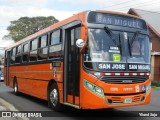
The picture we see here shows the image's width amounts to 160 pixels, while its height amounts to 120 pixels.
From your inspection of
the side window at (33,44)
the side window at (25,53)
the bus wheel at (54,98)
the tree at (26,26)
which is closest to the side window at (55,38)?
the bus wheel at (54,98)

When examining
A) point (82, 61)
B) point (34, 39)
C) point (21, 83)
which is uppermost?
point (34, 39)

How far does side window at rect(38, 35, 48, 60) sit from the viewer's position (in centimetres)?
1224

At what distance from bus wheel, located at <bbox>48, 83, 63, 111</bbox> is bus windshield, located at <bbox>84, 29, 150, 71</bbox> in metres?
2.51

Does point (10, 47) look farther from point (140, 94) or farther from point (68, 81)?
point (140, 94)

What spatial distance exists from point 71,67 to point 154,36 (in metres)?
31.0

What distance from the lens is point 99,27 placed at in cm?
909

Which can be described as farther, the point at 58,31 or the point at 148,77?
the point at 58,31

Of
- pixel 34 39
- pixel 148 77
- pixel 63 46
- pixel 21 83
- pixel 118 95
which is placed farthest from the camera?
pixel 21 83

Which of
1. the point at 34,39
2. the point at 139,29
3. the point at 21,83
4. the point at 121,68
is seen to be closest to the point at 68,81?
the point at 121,68

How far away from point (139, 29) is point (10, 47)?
11.4 m

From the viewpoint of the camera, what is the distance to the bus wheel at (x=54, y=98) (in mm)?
10877

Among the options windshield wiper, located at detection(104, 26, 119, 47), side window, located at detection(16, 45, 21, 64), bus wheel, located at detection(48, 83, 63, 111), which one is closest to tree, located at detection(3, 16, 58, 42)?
side window, located at detection(16, 45, 21, 64)

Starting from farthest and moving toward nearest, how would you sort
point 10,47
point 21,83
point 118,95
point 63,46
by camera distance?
point 10,47 → point 21,83 → point 63,46 → point 118,95

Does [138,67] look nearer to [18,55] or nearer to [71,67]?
[71,67]
